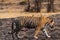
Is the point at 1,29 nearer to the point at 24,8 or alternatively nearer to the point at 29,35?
the point at 29,35

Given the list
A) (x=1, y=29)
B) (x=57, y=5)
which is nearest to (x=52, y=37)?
(x=1, y=29)

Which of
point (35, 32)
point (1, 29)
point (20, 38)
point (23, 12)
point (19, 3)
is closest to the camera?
point (20, 38)

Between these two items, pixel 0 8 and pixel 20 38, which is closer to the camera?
pixel 20 38

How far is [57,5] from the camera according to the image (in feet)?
68.4

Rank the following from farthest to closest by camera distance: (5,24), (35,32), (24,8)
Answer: (24,8) → (5,24) → (35,32)

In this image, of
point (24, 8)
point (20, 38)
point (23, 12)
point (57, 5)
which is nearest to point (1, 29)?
point (20, 38)

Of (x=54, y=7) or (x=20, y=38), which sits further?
(x=54, y=7)

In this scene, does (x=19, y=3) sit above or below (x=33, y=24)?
below

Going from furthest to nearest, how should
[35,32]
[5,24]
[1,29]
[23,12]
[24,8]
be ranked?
[24,8] < [23,12] < [5,24] < [1,29] < [35,32]

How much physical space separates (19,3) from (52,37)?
470 inches

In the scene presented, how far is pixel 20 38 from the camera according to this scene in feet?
31.9

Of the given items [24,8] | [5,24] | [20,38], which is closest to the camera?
[20,38]

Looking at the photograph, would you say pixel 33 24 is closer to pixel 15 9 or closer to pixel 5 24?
pixel 5 24

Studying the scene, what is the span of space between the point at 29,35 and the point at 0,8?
9779mm
